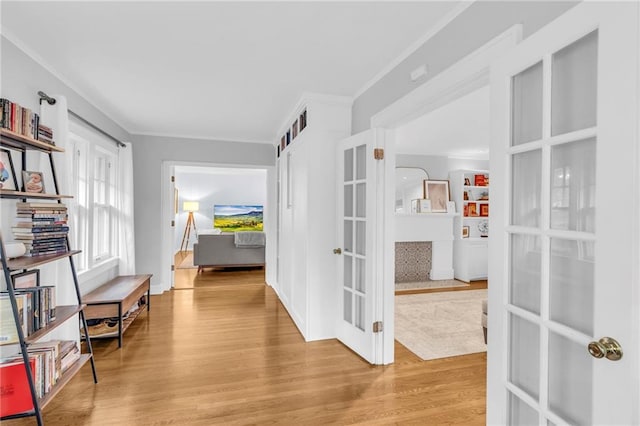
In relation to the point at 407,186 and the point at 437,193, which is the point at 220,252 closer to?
the point at 407,186

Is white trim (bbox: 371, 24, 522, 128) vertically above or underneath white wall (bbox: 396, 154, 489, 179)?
underneath

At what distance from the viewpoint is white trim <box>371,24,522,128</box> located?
4.92 feet

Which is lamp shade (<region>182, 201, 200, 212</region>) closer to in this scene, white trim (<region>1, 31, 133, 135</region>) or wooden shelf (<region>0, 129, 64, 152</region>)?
white trim (<region>1, 31, 133, 135</region>)

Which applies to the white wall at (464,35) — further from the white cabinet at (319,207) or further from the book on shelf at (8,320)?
the book on shelf at (8,320)

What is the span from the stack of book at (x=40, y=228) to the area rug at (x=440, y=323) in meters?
3.04

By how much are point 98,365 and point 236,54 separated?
109 inches

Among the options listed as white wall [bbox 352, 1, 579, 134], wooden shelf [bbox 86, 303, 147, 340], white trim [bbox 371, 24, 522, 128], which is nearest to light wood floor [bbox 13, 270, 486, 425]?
wooden shelf [bbox 86, 303, 147, 340]

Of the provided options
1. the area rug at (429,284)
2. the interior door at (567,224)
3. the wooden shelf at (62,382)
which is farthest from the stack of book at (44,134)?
the area rug at (429,284)

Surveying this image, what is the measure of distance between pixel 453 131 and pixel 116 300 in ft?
15.1

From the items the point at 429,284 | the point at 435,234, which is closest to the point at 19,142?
the point at 429,284

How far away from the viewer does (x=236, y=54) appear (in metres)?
2.37

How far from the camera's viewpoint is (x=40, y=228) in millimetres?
2152

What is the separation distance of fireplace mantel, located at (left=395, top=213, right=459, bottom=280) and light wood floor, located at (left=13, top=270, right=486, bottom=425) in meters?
3.14

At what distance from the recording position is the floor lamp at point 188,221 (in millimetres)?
9430
